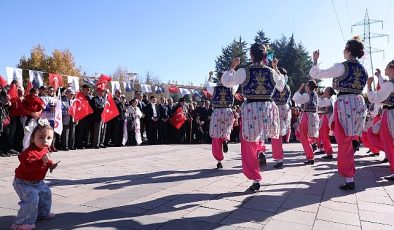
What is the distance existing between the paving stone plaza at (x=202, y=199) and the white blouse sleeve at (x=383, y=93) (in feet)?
4.55

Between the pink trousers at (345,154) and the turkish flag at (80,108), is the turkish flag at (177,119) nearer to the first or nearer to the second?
the turkish flag at (80,108)

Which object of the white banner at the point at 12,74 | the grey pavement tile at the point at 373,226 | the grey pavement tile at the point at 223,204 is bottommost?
the grey pavement tile at the point at 373,226

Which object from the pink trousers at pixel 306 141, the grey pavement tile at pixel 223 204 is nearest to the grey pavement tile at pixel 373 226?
the grey pavement tile at pixel 223 204

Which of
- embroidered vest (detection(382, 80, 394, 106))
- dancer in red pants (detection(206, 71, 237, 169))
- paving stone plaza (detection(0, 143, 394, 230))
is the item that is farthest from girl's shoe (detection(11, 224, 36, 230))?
embroidered vest (detection(382, 80, 394, 106))

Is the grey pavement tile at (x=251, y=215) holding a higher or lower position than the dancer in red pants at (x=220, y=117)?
lower

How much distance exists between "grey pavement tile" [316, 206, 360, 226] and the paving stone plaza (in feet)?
0.03

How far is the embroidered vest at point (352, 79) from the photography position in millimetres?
5492

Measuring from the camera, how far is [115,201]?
439 cm

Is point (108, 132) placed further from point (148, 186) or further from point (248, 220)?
point (248, 220)

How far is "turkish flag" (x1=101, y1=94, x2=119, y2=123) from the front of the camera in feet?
37.7

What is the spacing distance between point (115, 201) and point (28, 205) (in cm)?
123

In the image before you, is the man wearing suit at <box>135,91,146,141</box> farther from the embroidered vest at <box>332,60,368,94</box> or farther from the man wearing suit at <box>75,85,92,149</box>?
the embroidered vest at <box>332,60,368,94</box>

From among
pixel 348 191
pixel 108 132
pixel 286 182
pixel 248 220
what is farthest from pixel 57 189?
pixel 108 132

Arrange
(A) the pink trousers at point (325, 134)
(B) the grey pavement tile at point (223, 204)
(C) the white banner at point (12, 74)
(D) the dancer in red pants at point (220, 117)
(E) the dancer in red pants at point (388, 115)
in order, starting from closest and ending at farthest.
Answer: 1. (B) the grey pavement tile at point (223, 204)
2. (E) the dancer in red pants at point (388, 115)
3. (D) the dancer in red pants at point (220, 117)
4. (A) the pink trousers at point (325, 134)
5. (C) the white banner at point (12, 74)
